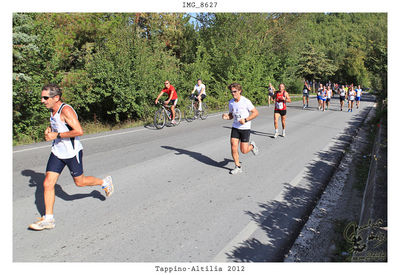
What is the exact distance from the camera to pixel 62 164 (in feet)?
14.1

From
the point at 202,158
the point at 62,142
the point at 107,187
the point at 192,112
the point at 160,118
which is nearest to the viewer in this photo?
the point at 62,142

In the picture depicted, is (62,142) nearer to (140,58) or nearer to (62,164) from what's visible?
(62,164)

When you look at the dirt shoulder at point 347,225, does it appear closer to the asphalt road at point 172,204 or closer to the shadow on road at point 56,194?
the asphalt road at point 172,204

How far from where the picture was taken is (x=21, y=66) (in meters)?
11.4

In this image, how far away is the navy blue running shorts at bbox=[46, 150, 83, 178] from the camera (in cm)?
422

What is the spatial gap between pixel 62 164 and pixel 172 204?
1.75 metres

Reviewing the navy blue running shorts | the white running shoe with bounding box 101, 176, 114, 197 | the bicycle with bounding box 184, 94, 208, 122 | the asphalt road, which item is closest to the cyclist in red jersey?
the asphalt road

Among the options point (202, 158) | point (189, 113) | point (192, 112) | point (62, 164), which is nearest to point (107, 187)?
point (62, 164)

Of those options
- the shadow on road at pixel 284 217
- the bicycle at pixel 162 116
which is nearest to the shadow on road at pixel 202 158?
the shadow on road at pixel 284 217

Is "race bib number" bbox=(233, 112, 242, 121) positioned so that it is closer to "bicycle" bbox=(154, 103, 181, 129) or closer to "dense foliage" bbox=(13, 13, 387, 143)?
"dense foliage" bbox=(13, 13, 387, 143)

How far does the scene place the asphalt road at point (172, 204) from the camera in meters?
3.56

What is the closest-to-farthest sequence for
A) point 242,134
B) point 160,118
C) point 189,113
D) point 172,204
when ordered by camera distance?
point 172,204, point 242,134, point 160,118, point 189,113
